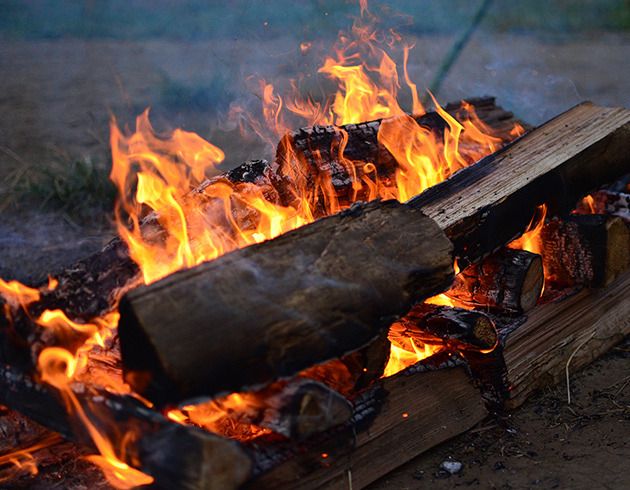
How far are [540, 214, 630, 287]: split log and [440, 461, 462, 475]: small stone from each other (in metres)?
1.19

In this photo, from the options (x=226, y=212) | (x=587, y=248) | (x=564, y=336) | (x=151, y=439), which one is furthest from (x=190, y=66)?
(x=151, y=439)

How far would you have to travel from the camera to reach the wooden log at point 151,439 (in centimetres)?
131

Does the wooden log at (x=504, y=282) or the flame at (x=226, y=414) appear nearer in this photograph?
the flame at (x=226, y=414)

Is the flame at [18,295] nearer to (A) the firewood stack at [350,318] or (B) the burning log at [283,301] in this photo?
(A) the firewood stack at [350,318]

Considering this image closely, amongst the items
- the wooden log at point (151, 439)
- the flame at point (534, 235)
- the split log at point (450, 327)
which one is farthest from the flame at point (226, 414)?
the flame at point (534, 235)

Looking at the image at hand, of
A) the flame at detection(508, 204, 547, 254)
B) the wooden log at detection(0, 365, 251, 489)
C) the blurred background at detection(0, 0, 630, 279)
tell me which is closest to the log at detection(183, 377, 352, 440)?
the wooden log at detection(0, 365, 251, 489)

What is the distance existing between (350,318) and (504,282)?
1009mm

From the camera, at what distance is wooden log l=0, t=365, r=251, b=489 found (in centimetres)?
131

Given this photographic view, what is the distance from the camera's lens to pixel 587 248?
2.40 meters

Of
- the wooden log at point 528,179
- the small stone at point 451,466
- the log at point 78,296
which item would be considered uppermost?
the log at point 78,296

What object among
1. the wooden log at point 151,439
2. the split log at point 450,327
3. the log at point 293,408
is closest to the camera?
the wooden log at point 151,439

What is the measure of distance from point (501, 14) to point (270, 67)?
3.77 metres

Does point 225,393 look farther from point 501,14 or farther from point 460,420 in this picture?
point 501,14

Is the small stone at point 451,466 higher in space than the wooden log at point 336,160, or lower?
lower
